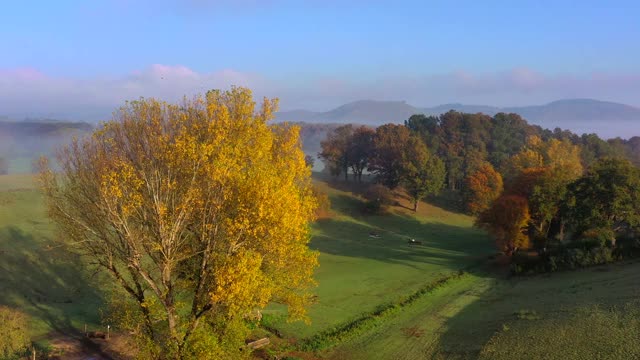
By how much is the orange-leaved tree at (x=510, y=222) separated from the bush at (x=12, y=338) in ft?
146

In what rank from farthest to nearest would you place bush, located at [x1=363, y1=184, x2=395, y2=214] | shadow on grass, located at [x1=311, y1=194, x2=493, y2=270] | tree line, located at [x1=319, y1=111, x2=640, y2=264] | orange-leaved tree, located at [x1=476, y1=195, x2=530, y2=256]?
bush, located at [x1=363, y1=184, x2=395, y2=214] < shadow on grass, located at [x1=311, y1=194, x2=493, y2=270] < orange-leaved tree, located at [x1=476, y1=195, x2=530, y2=256] < tree line, located at [x1=319, y1=111, x2=640, y2=264]

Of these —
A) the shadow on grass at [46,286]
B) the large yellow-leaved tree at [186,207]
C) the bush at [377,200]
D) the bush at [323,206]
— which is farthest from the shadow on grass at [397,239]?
the large yellow-leaved tree at [186,207]

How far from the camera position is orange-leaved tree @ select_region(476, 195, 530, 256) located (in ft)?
169

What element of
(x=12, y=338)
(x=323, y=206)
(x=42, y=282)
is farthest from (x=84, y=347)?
(x=323, y=206)

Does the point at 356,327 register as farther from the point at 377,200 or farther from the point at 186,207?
the point at 377,200

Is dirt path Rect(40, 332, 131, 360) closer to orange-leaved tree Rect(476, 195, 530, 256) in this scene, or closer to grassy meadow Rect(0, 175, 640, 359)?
grassy meadow Rect(0, 175, 640, 359)

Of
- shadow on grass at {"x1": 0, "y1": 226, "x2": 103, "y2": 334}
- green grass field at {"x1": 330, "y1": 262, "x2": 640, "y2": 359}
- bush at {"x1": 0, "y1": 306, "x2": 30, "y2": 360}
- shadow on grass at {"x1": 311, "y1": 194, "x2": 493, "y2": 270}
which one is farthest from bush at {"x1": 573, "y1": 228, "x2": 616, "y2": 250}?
bush at {"x1": 0, "y1": 306, "x2": 30, "y2": 360}

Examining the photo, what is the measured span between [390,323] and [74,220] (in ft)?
68.8

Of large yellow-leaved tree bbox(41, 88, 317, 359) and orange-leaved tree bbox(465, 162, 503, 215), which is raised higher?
large yellow-leaved tree bbox(41, 88, 317, 359)

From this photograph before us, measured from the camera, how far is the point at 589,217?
156 feet

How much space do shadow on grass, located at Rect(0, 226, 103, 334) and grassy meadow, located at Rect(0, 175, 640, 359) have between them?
0.07 m

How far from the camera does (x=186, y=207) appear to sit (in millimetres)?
21156

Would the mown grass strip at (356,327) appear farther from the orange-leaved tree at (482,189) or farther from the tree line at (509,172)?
the orange-leaved tree at (482,189)

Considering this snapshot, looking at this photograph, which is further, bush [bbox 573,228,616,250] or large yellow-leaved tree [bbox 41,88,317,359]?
bush [bbox 573,228,616,250]
